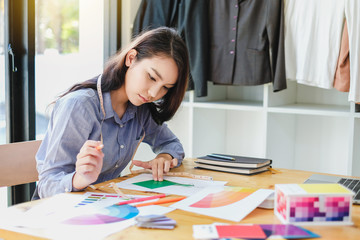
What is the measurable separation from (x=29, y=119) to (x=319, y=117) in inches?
72.6

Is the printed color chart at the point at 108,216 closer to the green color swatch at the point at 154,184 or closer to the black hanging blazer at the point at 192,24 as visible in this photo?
the green color swatch at the point at 154,184

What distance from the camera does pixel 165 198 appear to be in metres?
1.24

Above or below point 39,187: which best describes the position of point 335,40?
above

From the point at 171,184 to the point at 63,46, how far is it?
1.94 meters

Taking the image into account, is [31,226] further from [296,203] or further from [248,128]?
[248,128]

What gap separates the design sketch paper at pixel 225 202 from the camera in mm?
1106

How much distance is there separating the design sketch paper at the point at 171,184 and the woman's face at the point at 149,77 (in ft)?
0.92

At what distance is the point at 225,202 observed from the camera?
1192 millimetres

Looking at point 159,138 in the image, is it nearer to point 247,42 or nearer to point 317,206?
point 317,206

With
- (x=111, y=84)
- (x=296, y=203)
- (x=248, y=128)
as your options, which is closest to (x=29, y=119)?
(x=111, y=84)

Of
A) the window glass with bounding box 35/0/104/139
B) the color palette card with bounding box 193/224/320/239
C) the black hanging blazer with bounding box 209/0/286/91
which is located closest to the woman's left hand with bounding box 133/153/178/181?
the color palette card with bounding box 193/224/320/239

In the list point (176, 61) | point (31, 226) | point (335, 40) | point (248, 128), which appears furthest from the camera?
point (248, 128)

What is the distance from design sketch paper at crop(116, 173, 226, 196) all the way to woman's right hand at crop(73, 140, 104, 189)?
0.14m

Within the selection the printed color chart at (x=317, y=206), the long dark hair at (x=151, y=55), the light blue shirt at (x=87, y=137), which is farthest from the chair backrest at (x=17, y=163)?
the printed color chart at (x=317, y=206)
